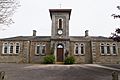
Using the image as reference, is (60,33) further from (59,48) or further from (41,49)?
(41,49)

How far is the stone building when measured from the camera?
35094mm

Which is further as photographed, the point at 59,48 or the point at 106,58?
the point at 106,58

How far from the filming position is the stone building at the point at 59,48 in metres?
35.1

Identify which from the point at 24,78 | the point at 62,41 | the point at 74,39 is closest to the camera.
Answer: the point at 24,78

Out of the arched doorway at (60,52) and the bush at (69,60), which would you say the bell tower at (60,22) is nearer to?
the arched doorway at (60,52)

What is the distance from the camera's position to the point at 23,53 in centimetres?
3534

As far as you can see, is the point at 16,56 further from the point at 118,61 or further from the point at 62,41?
the point at 118,61

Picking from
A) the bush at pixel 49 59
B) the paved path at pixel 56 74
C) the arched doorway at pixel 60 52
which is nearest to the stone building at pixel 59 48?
the arched doorway at pixel 60 52

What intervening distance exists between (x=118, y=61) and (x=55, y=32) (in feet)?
38.8

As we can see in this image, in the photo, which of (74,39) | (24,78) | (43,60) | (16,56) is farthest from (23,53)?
(24,78)

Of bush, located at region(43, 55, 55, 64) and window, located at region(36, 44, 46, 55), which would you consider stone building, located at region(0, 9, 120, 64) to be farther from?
bush, located at region(43, 55, 55, 64)

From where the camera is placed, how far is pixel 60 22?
35.6 meters

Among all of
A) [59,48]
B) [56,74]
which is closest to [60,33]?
[59,48]

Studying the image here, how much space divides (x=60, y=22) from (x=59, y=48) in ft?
14.9
